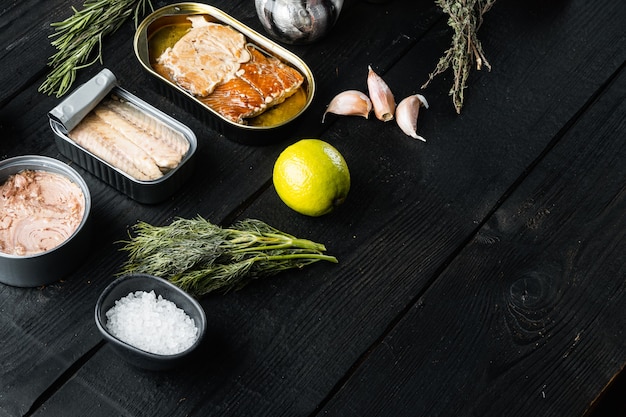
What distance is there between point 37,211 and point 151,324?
0.37 m

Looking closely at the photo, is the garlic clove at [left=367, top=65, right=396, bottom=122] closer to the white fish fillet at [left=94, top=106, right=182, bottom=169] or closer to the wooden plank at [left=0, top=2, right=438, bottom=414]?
the wooden plank at [left=0, top=2, right=438, bottom=414]

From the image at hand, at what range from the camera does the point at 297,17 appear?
2105mm

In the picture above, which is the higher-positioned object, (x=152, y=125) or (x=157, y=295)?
(x=152, y=125)

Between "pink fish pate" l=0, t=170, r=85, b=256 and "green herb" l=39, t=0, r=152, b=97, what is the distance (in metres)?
0.34

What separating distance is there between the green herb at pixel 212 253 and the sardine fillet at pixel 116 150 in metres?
0.12

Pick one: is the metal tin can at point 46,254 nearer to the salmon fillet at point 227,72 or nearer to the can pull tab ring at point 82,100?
the can pull tab ring at point 82,100

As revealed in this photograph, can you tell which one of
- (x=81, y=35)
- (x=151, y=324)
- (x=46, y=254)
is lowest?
(x=151, y=324)

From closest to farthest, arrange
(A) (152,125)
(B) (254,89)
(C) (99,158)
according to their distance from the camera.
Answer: (C) (99,158) < (A) (152,125) < (B) (254,89)

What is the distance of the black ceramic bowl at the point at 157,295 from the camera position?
154 cm

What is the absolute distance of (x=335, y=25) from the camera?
227cm

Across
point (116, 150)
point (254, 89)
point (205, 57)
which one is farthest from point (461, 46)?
point (116, 150)

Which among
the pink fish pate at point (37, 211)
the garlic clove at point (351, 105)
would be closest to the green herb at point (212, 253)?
the pink fish pate at point (37, 211)

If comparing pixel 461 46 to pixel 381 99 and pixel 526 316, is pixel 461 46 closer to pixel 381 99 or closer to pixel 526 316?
pixel 381 99

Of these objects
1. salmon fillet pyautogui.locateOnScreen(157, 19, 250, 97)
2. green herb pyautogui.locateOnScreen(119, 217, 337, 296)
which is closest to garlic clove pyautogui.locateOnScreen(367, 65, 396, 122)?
salmon fillet pyautogui.locateOnScreen(157, 19, 250, 97)
